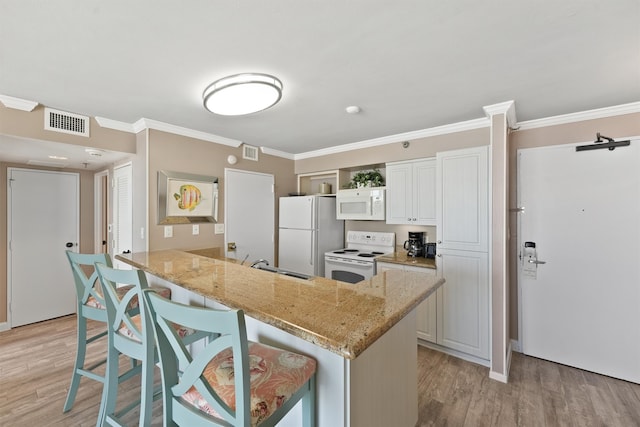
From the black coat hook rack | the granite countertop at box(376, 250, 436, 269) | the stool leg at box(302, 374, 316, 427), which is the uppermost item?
the black coat hook rack

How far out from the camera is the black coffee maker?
3.33 meters

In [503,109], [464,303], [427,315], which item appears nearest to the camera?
[503,109]

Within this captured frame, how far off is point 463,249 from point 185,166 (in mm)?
2960

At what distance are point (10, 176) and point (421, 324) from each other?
5.01 m

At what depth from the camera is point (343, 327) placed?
37.7 inches

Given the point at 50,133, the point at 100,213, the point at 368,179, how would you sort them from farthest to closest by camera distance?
the point at 100,213
the point at 368,179
the point at 50,133

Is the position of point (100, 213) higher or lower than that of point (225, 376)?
higher

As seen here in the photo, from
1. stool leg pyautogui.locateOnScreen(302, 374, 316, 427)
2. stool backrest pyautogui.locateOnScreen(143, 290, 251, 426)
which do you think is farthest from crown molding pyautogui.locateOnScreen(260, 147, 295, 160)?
stool leg pyautogui.locateOnScreen(302, 374, 316, 427)

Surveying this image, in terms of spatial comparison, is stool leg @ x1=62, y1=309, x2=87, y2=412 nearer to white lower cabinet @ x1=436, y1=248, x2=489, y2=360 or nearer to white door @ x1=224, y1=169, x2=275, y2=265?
white door @ x1=224, y1=169, x2=275, y2=265

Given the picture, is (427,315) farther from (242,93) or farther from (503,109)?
(242,93)

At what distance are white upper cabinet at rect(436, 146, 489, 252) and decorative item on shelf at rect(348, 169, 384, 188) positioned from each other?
96cm

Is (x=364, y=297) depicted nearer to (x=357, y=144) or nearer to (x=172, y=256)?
(x=172, y=256)

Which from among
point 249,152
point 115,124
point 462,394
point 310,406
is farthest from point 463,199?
point 115,124

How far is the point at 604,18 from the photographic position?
134 centimetres
